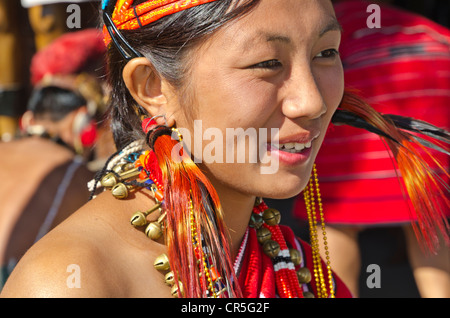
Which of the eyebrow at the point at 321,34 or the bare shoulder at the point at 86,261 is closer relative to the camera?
the bare shoulder at the point at 86,261

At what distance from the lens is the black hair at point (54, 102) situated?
3818mm

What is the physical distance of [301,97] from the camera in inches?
62.5

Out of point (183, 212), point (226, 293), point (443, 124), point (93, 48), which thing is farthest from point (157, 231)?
point (93, 48)

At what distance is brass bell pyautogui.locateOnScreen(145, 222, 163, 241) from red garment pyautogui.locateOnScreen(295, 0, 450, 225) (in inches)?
73.4

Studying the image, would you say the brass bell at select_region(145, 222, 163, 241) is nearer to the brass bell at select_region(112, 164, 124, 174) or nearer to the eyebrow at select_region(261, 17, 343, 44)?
the brass bell at select_region(112, 164, 124, 174)

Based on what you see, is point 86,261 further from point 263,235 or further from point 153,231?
point 263,235

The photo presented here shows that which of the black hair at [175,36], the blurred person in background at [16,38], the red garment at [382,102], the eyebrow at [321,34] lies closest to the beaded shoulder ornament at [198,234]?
the black hair at [175,36]

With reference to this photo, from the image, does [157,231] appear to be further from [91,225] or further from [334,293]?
[334,293]

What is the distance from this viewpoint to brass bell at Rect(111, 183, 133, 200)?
5.65 ft

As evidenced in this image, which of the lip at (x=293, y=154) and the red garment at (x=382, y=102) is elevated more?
the red garment at (x=382, y=102)

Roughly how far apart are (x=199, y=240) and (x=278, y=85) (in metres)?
0.45

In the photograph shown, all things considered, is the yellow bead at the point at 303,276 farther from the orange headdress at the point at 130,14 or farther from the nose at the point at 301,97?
the orange headdress at the point at 130,14

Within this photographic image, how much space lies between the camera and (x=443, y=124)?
130 inches

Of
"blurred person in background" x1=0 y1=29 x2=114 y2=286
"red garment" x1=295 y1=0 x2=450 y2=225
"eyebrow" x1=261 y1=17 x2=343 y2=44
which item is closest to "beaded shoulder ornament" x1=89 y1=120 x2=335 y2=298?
"eyebrow" x1=261 y1=17 x2=343 y2=44
